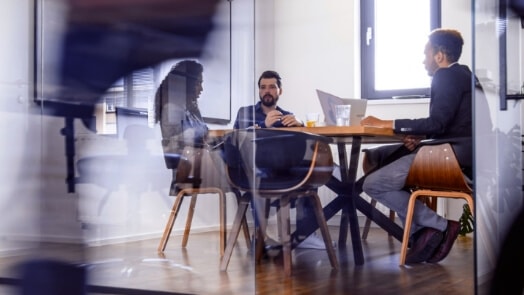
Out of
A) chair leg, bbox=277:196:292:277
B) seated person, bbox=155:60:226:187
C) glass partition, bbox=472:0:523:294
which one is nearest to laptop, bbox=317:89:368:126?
chair leg, bbox=277:196:292:277

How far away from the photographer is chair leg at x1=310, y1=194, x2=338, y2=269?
3229 mm

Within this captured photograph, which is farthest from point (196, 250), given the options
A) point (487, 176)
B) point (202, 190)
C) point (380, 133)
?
point (487, 176)

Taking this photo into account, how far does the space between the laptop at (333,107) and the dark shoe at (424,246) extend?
73cm

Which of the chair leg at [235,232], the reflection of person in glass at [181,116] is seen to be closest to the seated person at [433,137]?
the chair leg at [235,232]

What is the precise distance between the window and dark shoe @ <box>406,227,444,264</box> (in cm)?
203

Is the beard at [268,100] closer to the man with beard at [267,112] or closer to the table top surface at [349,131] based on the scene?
the man with beard at [267,112]

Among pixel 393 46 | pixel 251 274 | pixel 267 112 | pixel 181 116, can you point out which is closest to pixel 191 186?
pixel 181 116

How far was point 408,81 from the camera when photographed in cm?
516

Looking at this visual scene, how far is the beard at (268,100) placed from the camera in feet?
13.7

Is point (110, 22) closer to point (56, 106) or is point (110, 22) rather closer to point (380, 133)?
point (56, 106)

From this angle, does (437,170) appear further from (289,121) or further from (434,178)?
(289,121)

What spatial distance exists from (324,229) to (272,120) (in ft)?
2.34

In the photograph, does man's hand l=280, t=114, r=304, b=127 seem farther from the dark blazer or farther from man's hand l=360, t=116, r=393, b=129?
the dark blazer

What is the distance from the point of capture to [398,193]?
130 inches
